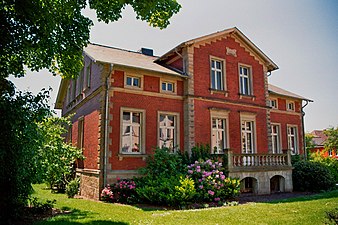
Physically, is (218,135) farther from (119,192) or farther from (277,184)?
(119,192)

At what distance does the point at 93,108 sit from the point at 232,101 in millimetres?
8171

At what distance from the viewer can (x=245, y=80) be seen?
1842cm

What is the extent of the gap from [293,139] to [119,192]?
1634 centimetres

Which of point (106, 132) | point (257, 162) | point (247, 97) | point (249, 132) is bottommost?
point (257, 162)

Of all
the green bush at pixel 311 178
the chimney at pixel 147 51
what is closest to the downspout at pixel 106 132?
the chimney at pixel 147 51

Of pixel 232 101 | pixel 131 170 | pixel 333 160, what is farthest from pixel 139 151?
pixel 333 160

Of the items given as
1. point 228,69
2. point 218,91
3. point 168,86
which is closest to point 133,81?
point 168,86

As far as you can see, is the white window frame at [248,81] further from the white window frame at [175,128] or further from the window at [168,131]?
the window at [168,131]

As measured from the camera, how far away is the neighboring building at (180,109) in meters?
13.3

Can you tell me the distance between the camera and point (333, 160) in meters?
23.2

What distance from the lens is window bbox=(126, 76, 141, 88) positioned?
551 inches

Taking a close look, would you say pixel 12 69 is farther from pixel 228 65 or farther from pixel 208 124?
pixel 228 65

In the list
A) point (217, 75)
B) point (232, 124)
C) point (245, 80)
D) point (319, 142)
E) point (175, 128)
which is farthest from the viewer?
point (319, 142)

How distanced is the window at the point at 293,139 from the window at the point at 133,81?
14.2m
